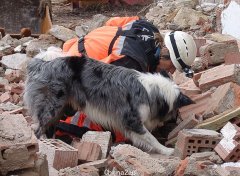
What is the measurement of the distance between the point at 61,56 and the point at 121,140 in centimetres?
111

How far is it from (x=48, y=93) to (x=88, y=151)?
1.08 meters

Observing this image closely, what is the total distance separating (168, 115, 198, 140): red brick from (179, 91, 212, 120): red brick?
26 centimetres

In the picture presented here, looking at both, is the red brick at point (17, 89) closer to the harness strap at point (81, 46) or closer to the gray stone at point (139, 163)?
the harness strap at point (81, 46)

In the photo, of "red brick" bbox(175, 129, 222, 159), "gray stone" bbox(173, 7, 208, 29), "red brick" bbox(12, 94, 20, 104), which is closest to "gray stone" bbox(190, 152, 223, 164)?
A: "red brick" bbox(175, 129, 222, 159)

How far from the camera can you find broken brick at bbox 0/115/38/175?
4.07m

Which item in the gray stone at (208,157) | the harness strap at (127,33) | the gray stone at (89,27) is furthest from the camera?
the gray stone at (89,27)

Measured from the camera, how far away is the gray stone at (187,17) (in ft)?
37.6

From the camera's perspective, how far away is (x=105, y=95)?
6.38 meters

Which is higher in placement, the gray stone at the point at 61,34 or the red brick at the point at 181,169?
the red brick at the point at 181,169

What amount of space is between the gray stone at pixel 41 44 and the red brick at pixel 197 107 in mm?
3590

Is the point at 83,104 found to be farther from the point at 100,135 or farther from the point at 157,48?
the point at 157,48

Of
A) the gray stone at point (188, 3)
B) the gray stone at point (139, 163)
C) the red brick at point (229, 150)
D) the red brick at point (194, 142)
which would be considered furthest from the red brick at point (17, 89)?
the gray stone at point (188, 3)

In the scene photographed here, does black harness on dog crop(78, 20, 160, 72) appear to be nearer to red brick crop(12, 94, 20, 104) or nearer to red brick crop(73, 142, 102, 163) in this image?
red brick crop(12, 94, 20, 104)

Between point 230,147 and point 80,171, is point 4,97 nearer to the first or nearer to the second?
point 80,171
